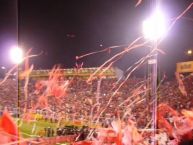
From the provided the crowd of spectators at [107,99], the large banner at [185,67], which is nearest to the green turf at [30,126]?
the crowd of spectators at [107,99]

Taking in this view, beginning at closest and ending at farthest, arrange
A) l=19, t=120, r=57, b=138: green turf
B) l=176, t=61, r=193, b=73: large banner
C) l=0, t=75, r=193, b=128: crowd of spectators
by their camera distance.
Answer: l=176, t=61, r=193, b=73: large banner → l=0, t=75, r=193, b=128: crowd of spectators → l=19, t=120, r=57, b=138: green turf

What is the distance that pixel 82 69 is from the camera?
971 cm

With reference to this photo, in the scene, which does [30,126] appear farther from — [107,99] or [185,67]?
[185,67]

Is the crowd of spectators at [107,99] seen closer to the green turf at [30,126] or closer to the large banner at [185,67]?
the green turf at [30,126]

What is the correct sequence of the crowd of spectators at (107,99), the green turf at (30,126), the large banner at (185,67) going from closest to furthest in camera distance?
the large banner at (185,67)
the crowd of spectators at (107,99)
the green turf at (30,126)

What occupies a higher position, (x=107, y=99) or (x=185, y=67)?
(x=185, y=67)

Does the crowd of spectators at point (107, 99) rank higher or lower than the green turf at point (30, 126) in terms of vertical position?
higher

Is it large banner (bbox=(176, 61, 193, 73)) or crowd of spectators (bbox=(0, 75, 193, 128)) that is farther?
crowd of spectators (bbox=(0, 75, 193, 128))

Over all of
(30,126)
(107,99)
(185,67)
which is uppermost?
(185,67)

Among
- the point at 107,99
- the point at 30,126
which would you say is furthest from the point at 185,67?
the point at 30,126

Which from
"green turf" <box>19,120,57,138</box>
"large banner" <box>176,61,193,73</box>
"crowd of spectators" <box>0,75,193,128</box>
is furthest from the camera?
"green turf" <box>19,120,57,138</box>

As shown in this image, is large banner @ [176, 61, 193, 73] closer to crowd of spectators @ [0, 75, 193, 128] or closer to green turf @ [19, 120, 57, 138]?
crowd of spectators @ [0, 75, 193, 128]

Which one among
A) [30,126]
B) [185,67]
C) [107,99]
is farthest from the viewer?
[107,99]

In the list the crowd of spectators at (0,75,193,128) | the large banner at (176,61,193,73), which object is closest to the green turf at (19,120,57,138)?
the crowd of spectators at (0,75,193,128)
